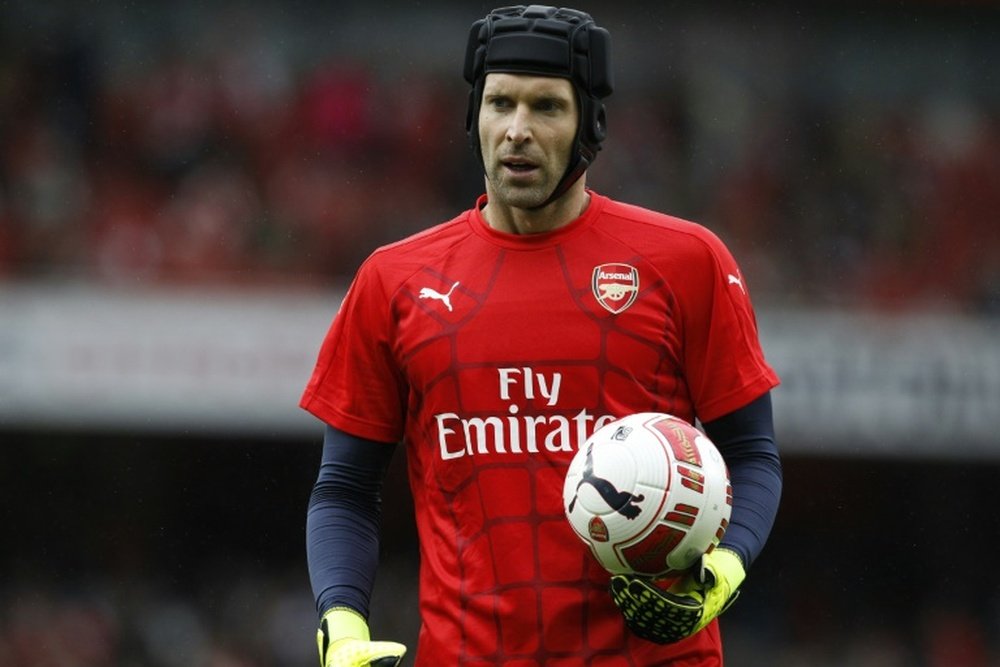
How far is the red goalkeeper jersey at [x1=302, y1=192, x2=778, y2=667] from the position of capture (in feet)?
12.8

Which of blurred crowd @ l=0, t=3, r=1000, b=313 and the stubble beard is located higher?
the stubble beard

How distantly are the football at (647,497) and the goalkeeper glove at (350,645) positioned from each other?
0.49 meters

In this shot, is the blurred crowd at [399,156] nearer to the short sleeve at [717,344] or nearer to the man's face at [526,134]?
the man's face at [526,134]

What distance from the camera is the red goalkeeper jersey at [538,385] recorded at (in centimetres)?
390

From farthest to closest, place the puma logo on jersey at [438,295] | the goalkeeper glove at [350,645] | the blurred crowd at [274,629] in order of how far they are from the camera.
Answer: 1. the blurred crowd at [274,629]
2. the puma logo on jersey at [438,295]
3. the goalkeeper glove at [350,645]

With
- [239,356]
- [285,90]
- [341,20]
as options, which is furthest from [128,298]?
[341,20]

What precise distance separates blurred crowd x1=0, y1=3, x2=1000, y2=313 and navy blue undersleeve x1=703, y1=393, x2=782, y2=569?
28.2 feet

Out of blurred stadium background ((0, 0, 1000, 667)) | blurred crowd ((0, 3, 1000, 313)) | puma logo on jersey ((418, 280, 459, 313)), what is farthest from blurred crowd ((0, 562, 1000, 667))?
puma logo on jersey ((418, 280, 459, 313))

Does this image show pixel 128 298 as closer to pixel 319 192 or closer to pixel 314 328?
pixel 314 328

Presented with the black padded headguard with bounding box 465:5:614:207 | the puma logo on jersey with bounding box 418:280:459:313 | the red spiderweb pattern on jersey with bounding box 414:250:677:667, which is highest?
the black padded headguard with bounding box 465:5:614:207

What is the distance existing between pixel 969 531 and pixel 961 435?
3.46 m

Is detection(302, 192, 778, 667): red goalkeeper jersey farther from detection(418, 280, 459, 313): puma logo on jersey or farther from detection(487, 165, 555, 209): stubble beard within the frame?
detection(487, 165, 555, 209): stubble beard

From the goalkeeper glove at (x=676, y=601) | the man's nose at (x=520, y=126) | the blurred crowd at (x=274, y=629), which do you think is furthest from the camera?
the blurred crowd at (x=274, y=629)

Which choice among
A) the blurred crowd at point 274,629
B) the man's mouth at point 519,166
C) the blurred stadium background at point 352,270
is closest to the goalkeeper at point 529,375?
the man's mouth at point 519,166
